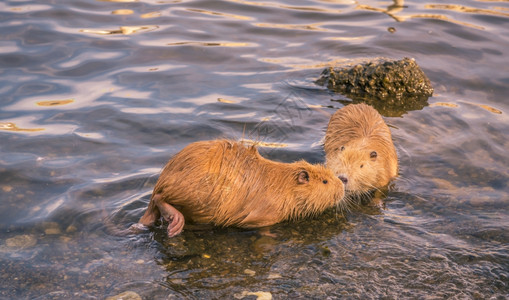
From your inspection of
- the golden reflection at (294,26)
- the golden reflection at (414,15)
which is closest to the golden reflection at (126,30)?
the golden reflection at (294,26)

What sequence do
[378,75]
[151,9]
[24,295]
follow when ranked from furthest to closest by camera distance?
[151,9], [378,75], [24,295]

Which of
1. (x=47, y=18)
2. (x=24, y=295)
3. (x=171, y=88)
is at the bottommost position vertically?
(x=24, y=295)

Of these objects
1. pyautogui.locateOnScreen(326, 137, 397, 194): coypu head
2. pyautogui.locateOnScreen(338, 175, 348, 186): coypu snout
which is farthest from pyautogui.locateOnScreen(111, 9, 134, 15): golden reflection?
pyautogui.locateOnScreen(338, 175, 348, 186): coypu snout

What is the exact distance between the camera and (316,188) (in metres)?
5.21

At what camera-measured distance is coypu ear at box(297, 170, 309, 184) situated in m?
5.13

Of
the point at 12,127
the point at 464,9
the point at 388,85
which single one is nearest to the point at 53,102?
the point at 12,127

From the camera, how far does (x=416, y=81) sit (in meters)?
8.10

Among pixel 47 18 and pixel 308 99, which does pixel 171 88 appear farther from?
pixel 47 18

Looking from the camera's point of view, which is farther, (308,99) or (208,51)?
(208,51)

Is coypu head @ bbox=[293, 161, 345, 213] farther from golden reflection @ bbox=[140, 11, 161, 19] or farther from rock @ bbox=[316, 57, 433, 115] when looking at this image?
golden reflection @ bbox=[140, 11, 161, 19]

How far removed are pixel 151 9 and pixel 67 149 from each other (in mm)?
5661

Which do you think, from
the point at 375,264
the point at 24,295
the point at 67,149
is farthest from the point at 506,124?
the point at 24,295

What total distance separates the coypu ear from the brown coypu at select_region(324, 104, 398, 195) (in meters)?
0.69

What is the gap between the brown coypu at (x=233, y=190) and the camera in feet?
15.3
